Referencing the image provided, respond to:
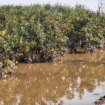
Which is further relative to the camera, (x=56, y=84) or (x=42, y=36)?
(x=42, y=36)

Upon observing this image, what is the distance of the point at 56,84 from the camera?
1230 centimetres

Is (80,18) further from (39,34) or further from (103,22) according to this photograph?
(39,34)

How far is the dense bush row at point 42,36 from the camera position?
1572 cm

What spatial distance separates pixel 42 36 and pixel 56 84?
4.74 m

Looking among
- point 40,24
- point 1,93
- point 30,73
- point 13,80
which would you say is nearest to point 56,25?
point 40,24

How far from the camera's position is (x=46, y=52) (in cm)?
1661

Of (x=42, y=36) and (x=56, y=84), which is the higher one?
(x=42, y=36)

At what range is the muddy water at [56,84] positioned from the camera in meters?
10.4

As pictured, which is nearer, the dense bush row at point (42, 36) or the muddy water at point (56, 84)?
the muddy water at point (56, 84)

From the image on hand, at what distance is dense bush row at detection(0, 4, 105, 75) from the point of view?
15.7 meters

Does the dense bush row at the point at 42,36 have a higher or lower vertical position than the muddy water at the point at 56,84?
higher

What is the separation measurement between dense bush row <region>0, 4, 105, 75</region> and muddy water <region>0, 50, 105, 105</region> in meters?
0.60

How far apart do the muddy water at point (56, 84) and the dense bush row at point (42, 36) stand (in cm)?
60

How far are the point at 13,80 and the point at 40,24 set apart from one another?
15.2 feet
